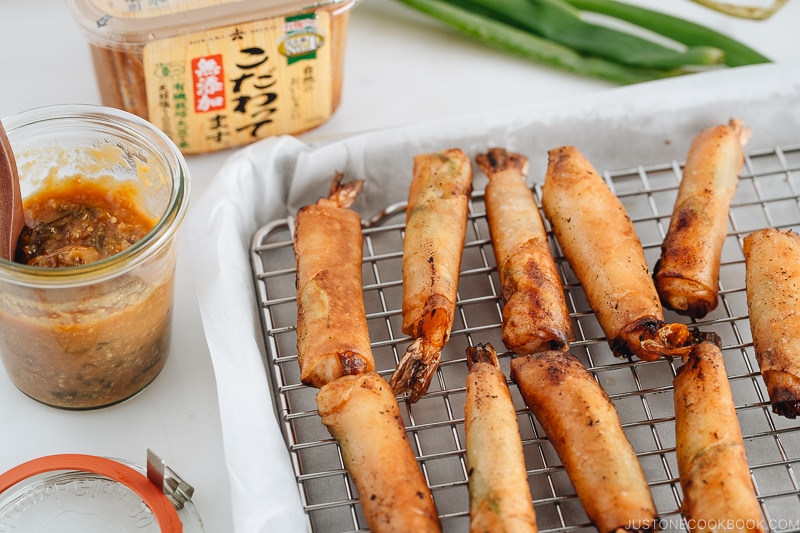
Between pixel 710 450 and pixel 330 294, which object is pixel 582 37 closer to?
pixel 330 294

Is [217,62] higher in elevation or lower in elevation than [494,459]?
higher

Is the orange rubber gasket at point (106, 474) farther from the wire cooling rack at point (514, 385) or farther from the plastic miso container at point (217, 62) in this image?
the plastic miso container at point (217, 62)

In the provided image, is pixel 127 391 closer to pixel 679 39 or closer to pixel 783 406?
pixel 783 406

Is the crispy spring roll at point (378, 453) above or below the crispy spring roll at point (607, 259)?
below

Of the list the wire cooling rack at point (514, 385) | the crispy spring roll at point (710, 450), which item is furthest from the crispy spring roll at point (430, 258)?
the crispy spring roll at point (710, 450)

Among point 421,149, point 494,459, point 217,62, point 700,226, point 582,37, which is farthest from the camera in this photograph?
point 582,37

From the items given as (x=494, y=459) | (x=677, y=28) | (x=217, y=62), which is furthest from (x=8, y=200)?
(x=677, y=28)

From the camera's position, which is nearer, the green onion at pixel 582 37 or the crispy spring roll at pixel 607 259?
the crispy spring roll at pixel 607 259
